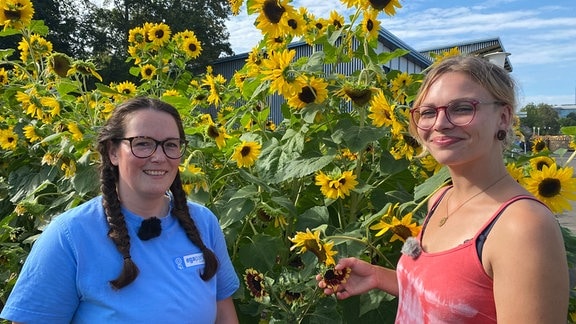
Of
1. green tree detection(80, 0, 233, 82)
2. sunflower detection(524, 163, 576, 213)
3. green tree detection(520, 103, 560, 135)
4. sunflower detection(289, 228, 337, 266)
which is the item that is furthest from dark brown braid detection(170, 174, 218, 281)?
green tree detection(520, 103, 560, 135)

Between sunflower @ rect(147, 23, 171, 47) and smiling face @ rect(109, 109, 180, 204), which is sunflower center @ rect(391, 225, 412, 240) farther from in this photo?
sunflower @ rect(147, 23, 171, 47)

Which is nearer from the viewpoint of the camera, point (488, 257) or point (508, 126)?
point (488, 257)

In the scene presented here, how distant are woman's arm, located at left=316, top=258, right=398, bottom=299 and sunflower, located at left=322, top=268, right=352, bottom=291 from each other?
3 centimetres

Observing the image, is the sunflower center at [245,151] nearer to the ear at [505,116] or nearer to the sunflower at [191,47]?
the ear at [505,116]

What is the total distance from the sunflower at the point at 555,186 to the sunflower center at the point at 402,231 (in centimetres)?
46

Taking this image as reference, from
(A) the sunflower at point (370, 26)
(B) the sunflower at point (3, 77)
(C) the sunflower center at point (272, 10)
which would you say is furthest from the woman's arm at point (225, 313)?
(B) the sunflower at point (3, 77)

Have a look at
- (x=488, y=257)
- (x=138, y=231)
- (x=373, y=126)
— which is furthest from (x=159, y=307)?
(x=373, y=126)

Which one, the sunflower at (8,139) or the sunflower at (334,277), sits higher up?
the sunflower at (8,139)

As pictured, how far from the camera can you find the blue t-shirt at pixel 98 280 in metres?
1.32

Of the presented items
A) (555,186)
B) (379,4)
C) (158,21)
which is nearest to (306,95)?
(379,4)

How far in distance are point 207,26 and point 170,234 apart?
27978mm

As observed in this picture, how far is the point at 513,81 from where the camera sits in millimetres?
1293

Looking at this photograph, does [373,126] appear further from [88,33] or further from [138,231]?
[88,33]

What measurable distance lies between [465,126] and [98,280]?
94cm
